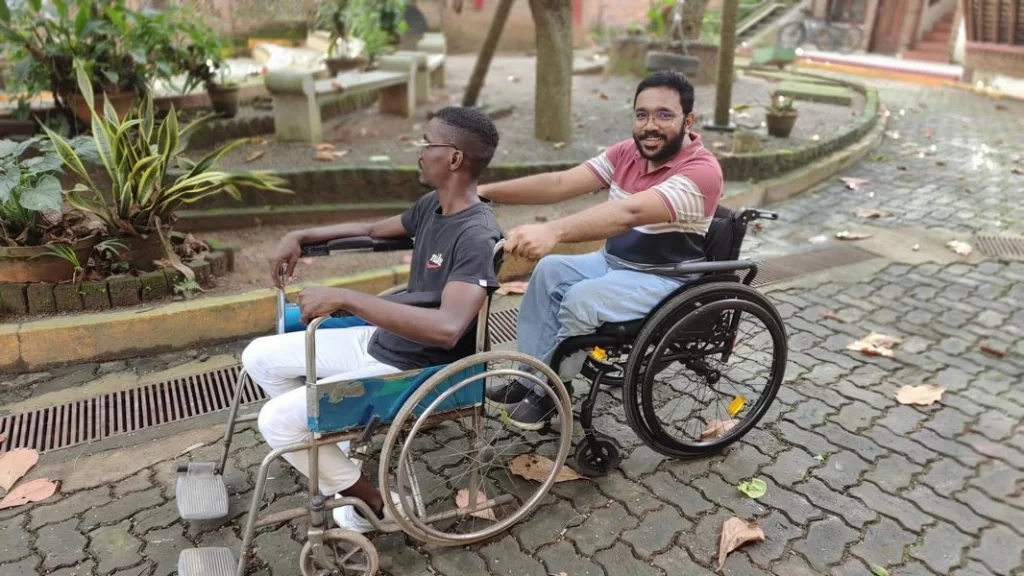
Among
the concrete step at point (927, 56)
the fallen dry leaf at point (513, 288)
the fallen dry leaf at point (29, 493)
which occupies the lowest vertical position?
the fallen dry leaf at point (29, 493)

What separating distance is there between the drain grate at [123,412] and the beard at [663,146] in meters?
2.12

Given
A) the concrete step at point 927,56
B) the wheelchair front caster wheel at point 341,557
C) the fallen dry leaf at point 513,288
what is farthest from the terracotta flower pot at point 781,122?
the concrete step at point 927,56

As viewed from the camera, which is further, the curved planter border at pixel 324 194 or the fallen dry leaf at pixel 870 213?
the fallen dry leaf at pixel 870 213

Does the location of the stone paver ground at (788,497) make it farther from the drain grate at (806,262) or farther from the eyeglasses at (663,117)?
the eyeglasses at (663,117)

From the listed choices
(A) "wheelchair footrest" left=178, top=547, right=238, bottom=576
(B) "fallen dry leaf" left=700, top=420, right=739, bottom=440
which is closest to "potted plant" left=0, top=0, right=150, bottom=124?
(A) "wheelchair footrest" left=178, top=547, right=238, bottom=576

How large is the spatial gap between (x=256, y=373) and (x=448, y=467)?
35.6 inches

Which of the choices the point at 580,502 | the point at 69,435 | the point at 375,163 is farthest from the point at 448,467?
the point at 375,163

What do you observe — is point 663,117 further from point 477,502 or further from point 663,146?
point 477,502

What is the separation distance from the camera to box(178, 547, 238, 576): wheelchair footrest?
223 centimetres

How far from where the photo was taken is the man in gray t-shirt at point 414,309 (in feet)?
6.97

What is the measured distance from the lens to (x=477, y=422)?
249cm

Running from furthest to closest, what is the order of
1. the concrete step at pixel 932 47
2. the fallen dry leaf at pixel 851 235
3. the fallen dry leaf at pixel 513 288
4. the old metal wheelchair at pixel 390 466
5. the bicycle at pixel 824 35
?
the bicycle at pixel 824 35 < the concrete step at pixel 932 47 < the fallen dry leaf at pixel 851 235 < the fallen dry leaf at pixel 513 288 < the old metal wheelchair at pixel 390 466

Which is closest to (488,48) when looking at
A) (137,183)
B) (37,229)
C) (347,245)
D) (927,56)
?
(137,183)

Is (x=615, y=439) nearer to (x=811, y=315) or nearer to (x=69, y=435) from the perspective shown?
(x=811, y=315)
